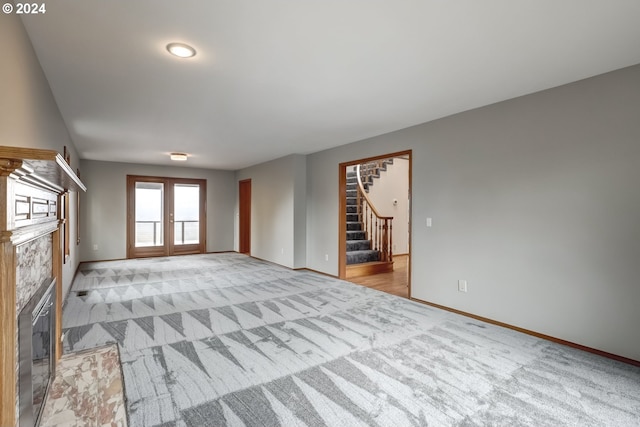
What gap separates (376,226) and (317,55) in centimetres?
479

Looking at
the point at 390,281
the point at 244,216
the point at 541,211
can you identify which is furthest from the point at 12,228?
the point at 244,216

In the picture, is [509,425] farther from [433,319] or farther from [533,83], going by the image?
[533,83]

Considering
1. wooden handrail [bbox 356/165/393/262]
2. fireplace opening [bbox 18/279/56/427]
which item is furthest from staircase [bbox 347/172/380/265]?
fireplace opening [bbox 18/279/56/427]

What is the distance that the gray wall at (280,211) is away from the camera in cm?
617

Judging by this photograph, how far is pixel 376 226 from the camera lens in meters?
6.70

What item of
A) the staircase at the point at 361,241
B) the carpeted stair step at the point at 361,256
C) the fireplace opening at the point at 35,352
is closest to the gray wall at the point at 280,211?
the carpeted stair step at the point at 361,256

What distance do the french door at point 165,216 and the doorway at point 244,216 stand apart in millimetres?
967

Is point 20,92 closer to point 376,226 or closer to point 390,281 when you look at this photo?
point 390,281

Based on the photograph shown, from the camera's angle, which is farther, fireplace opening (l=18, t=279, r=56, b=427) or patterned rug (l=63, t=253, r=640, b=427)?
patterned rug (l=63, t=253, r=640, b=427)

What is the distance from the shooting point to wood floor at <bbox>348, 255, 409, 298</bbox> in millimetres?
4781

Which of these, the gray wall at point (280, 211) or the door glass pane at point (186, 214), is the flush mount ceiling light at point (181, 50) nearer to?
the gray wall at point (280, 211)

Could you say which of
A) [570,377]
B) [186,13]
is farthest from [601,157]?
[186,13]

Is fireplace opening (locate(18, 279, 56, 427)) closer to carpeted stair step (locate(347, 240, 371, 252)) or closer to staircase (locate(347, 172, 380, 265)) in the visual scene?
staircase (locate(347, 172, 380, 265))

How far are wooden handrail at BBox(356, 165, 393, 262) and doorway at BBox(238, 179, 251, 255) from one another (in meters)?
3.11
